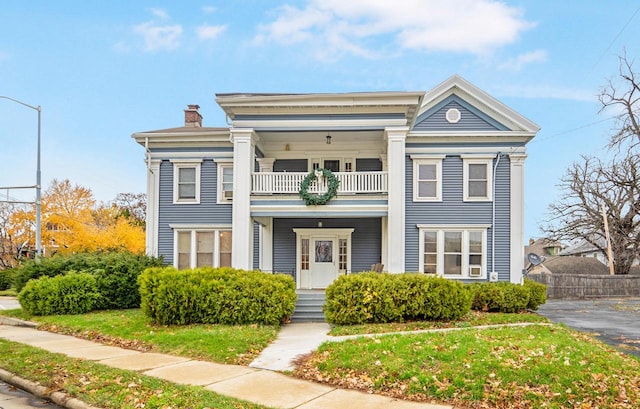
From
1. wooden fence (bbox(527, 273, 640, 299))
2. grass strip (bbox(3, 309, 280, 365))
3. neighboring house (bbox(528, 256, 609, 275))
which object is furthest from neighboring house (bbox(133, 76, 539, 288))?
neighboring house (bbox(528, 256, 609, 275))

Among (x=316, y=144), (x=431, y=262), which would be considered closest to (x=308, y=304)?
(x=431, y=262)

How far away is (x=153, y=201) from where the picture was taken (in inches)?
722

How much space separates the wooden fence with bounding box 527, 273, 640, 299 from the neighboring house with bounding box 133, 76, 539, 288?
11553 mm

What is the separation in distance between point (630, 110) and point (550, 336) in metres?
26.5

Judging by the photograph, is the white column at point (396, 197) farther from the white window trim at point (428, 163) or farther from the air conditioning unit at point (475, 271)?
the air conditioning unit at point (475, 271)

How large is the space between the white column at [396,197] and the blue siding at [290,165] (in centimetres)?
412

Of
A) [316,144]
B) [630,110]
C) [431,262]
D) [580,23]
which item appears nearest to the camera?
[580,23]

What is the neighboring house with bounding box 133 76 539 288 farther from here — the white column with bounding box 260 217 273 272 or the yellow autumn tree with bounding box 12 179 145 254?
the yellow autumn tree with bounding box 12 179 145 254

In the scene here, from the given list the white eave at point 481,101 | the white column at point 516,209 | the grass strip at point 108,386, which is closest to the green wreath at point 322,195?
the white eave at point 481,101

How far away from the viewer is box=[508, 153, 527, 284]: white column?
54.6 ft

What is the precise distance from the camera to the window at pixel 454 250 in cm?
1684

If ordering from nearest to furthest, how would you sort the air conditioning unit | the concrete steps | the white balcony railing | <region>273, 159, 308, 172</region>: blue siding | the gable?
the concrete steps < the white balcony railing < the air conditioning unit < the gable < <region>273, 159, 308, 172</region>: blue siding

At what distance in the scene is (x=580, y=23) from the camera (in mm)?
13805

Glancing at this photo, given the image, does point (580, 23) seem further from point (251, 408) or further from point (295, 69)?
point (251, 408)
